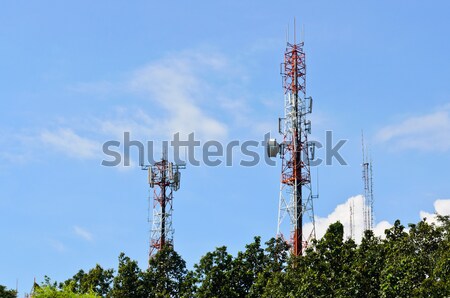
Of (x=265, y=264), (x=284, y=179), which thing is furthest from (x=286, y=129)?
(x=265, y=264)

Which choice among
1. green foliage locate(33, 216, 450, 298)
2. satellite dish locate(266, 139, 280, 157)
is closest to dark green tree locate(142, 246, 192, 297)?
green foliage locate(33, 216, 450, 298)

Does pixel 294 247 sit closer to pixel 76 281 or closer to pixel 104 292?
pixel 104 292

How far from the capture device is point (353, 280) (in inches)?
1305

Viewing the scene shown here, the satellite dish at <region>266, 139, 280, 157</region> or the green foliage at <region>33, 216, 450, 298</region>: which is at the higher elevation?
the satellite dish at <region>266, 139, 280, 157</region>

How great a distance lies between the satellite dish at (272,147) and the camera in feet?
167

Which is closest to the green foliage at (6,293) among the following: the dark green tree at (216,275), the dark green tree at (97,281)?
the dark green tree at (97,281)

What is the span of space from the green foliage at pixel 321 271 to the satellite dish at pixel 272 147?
7.87m

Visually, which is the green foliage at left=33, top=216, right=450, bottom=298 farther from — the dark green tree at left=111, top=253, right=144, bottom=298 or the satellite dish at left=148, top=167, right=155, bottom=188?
the satellite dish at left=148, top=167, right=155, bottom=188

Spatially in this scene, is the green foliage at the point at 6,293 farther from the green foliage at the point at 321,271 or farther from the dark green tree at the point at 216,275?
the dark green tree at the point at 216,275

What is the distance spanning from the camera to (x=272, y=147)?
50906 millimetres

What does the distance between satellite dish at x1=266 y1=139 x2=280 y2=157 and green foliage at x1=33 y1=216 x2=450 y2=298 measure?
7866 millimetres

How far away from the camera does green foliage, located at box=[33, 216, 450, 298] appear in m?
31.1

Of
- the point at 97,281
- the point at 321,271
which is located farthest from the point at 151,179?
the point at 321,271

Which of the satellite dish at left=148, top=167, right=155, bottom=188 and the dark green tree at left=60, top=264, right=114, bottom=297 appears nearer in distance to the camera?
the dark green tree at left=60, top=264, right=114, bottom=297
